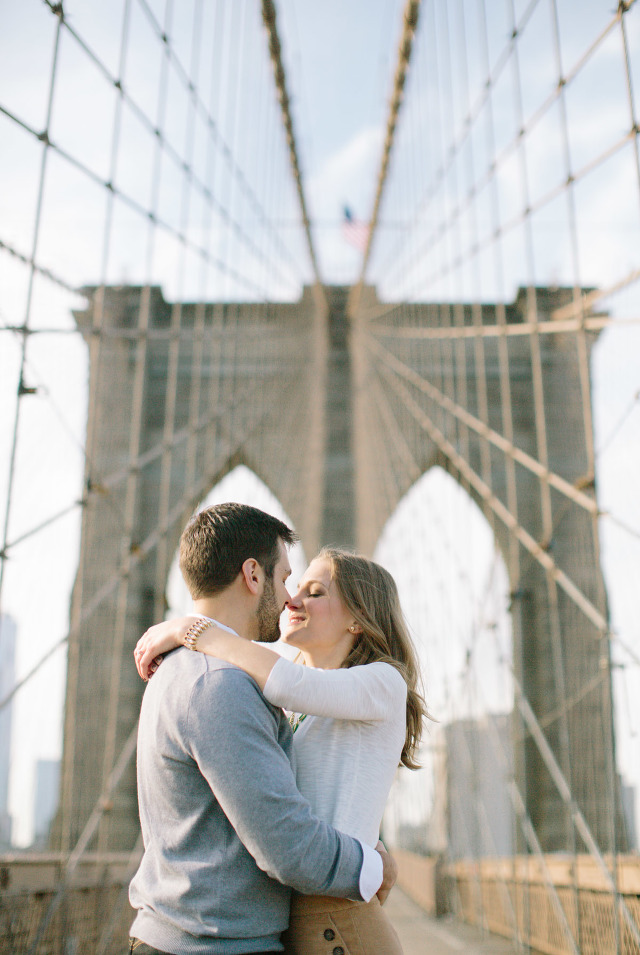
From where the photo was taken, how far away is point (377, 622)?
4.31 ft

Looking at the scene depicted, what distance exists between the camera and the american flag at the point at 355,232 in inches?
460

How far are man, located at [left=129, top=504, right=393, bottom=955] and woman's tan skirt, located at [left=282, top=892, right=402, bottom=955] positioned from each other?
1.0 inches

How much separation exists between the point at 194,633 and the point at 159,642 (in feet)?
0.16

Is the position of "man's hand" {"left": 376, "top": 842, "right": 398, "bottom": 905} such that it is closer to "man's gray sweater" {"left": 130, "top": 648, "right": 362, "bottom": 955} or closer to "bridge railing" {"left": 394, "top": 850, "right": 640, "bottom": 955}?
"man's gray sweater" {"left": 130, "top": 648, "right": 362, "bottom": 955}

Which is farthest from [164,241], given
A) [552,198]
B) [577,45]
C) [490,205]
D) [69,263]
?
[577,45]

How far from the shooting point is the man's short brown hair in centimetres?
114

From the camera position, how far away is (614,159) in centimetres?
319

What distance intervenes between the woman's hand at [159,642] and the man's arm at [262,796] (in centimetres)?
9

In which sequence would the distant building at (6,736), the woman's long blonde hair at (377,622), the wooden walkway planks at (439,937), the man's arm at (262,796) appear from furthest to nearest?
1. the distant building at (6,736)
2. the wooden walkway planks at (439,937)
3. the woman's long blonde hair at (377,622)
4. the man's arm at (262,796)

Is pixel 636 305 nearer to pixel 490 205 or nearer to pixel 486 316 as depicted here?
pixel 490 205

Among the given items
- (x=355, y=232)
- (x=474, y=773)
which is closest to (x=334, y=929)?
(x=474, y=773)

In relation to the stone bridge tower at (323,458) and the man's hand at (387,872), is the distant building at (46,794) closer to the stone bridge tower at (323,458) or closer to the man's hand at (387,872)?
the stone bridge tower at (323,458)

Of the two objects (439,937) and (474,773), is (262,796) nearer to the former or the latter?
(439,937)

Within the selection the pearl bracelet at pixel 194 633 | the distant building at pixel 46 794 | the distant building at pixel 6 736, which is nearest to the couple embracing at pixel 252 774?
the pearl bracelet at pixel 194 633
